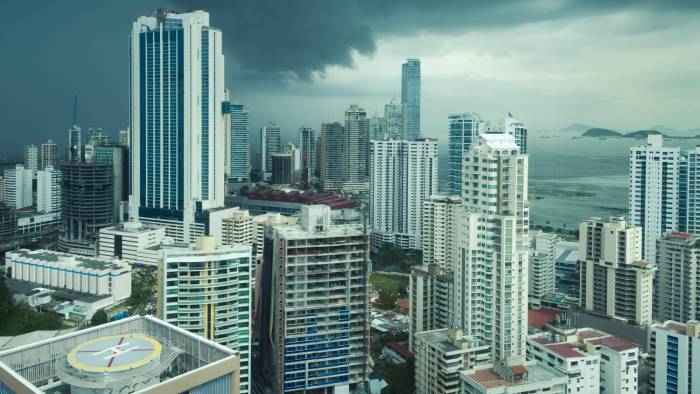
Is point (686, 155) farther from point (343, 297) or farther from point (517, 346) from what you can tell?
point (343, 297)

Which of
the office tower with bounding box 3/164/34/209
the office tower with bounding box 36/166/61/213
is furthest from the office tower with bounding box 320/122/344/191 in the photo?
the office tower with bounding box 3/164/34/209

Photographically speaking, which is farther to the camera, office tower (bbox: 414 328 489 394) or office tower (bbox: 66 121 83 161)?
office tower (bbox: 66 121 83 161)

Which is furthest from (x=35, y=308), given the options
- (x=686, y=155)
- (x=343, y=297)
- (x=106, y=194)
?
(x=686, y=155)

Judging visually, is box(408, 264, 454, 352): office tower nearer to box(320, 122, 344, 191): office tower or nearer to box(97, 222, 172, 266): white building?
box(97, 222, 172, 266): white building

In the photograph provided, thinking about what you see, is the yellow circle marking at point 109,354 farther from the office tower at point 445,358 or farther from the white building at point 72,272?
the white building at point 72,272

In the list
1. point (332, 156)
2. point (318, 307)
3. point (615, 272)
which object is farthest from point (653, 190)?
point (332, 156)

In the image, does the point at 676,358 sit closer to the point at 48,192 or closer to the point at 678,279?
the point at 678,279

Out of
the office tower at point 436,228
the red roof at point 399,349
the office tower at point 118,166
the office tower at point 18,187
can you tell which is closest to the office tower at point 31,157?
the office tower at point 18,187
